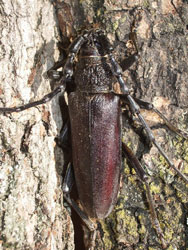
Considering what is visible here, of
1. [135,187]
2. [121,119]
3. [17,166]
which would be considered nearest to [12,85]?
[17,166]

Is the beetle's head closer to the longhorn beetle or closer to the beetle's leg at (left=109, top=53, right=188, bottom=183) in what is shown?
the longhorn beetle

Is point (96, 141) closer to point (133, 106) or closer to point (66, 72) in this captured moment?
point (133, 106)

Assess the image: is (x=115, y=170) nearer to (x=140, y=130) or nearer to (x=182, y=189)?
(x=140, y=130)

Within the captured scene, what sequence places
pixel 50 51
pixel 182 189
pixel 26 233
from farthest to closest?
pixel 50 51
pixel 182 189
pixel 26 233

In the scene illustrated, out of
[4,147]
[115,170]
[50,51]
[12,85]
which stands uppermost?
→ [50,51]

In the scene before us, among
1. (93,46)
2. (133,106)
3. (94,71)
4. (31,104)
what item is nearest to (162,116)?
(133,106)

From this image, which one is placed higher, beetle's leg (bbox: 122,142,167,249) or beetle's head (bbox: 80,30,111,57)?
beetle's head (bbox: 80,30,111,57)

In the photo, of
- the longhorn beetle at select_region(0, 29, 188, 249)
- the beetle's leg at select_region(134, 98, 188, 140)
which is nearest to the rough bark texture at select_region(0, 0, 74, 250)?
the longhorn beetle at select_region(0, 29, 188, 249)
